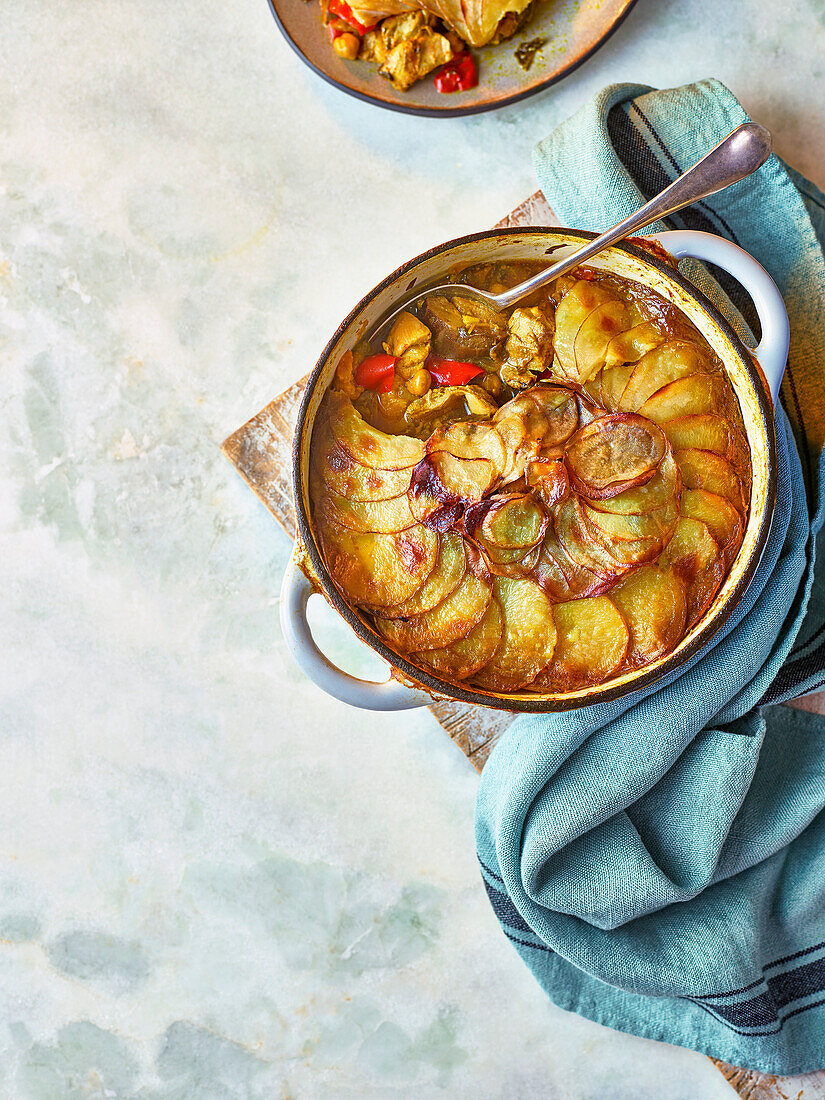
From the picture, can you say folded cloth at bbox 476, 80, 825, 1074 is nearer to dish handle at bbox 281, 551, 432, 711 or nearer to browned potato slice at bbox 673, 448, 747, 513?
browned potato slice at bbox 673, 448, 747, 513

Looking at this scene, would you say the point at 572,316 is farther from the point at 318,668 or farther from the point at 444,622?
the point at 318,668

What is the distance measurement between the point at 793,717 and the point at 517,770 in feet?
2.04

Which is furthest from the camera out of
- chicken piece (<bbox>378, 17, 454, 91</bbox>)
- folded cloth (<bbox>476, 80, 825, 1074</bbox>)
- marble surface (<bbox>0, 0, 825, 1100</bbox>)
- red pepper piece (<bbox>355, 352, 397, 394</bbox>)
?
marble surface (<bbox>0, 0, 825, 1100</bbox>)

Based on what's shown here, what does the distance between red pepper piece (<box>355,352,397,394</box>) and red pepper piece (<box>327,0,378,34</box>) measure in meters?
0.82

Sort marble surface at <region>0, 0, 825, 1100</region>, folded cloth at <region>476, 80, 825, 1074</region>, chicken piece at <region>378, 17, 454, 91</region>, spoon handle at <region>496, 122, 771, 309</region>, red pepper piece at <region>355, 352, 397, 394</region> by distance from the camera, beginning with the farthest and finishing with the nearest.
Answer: marble surface at <region>0, 0, 825, 1100</region>
chicken piece at <region>378, 17, 454, 91</region>
folded cloth at <region>476, 80, 825, 1074</region>
red pepper piece at <region>355, 352, 397, 394</region>
spoon handle at <region>496, 122, 771, 309</region>

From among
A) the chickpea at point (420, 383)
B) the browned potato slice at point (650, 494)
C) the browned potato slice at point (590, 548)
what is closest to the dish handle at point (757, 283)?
the browned potato slice at point (650, 494)

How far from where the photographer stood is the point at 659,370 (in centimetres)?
141

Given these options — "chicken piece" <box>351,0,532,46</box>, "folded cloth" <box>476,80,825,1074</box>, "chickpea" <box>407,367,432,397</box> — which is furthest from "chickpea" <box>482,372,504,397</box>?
"chicken piece" <box>351,0,532,46</box>

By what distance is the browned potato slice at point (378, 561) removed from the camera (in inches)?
53.9

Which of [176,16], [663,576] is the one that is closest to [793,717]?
[663,576]

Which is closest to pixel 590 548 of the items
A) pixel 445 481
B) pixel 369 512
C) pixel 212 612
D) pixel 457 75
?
pixel 445 481

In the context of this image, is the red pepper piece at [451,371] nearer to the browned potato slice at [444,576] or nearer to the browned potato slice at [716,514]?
the browned potato slice at [444,576]

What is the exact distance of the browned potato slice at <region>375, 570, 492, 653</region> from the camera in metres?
1.38

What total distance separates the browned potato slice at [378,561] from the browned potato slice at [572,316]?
1.24 ft
